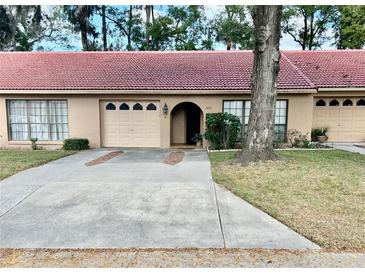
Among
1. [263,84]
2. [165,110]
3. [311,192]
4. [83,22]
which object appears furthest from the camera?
[83,22]

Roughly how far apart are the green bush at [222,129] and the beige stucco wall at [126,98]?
91cm

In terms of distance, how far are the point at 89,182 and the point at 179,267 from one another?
4212mm

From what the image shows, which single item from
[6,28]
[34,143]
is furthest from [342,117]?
[6,28]

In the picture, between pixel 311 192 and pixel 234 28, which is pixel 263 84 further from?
pixel 234 28

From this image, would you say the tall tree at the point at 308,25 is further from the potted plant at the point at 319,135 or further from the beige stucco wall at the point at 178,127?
the beige stucco wall at the point at 178,127

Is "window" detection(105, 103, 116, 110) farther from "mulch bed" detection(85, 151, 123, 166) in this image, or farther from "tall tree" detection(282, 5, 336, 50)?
"tall tree" detection(282, 5, 336, 50)

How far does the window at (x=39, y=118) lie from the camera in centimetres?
1341

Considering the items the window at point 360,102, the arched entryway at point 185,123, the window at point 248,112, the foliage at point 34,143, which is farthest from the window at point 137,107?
the window at point 360,102

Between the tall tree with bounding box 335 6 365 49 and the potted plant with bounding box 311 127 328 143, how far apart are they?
46.2ft

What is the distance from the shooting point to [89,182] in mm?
6809

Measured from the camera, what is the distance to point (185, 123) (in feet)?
48.1

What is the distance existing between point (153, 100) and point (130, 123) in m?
1.56

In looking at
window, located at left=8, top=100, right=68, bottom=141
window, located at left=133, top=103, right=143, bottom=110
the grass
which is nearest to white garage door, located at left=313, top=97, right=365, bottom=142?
the grass

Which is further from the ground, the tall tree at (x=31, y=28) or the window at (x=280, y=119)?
the tall tree at (x=31, y=28)
